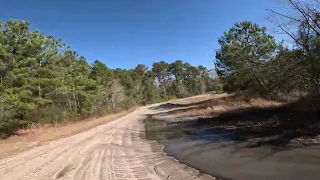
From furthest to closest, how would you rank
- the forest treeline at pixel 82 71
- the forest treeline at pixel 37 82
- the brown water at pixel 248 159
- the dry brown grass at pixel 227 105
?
the dry brown grass at pixel 227 105 → the forest treeline at pixel 37 82 → the forest treeline at pixel 82 71 → the brown water at pixel 248 159

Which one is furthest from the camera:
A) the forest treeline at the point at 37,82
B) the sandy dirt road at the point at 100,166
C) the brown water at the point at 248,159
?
the forest treeline at the point at 37,82

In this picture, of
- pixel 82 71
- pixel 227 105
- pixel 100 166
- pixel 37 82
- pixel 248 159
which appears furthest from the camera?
pixel 82 71

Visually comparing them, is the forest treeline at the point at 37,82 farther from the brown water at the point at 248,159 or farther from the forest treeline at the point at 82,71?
the brown water at the point at 248,159

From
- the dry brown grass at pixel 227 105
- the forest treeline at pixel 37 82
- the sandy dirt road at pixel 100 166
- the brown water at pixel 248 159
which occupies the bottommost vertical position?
the brown water at pixel 248 159

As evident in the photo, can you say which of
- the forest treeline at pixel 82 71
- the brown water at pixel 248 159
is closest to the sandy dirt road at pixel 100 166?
the brown water at pixel 248 159

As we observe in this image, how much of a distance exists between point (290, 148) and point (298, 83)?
6922 mm

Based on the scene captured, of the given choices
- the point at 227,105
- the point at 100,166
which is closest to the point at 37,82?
the point at 100,166

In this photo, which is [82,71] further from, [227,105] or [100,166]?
[100,166]

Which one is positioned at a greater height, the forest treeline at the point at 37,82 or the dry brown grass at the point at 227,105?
the forest treeline at the point at 37,82

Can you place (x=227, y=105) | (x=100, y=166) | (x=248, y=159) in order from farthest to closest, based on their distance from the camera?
(x=227, y=105) < (x=100, y=166) < (x=248, y=159)

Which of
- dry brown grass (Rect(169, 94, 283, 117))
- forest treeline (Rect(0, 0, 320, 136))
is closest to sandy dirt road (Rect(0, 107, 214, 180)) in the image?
forest treeline (Rect(0, 0, 320, 136))

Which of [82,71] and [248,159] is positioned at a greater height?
[82,71]

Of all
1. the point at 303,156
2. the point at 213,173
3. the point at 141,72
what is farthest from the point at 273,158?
the point at 141,72

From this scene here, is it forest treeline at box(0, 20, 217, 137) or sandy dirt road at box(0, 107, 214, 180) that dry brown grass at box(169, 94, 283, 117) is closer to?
forest treeline at box(0, 20, 217, 137)
